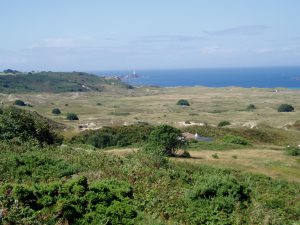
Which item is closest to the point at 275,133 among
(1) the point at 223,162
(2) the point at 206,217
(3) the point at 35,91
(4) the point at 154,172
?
(1) the point at 223,162

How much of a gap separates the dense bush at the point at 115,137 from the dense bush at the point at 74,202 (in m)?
33.1

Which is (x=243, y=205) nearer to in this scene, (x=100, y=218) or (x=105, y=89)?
(x=100, y=218)

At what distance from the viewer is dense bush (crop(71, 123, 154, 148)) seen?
1906 inches

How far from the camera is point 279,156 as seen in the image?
133 ft

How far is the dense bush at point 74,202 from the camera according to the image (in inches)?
489

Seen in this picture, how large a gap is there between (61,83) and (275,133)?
13818cm

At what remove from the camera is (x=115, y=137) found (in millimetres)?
49844

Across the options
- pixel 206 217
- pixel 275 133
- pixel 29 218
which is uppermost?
pixel 29 218

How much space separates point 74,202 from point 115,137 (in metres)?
36.6

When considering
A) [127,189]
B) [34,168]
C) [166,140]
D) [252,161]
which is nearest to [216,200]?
[127,189]

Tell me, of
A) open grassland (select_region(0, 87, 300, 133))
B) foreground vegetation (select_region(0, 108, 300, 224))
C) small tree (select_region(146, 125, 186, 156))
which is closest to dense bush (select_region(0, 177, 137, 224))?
foreground vegetation (select_region(0, 108, 300, 224))

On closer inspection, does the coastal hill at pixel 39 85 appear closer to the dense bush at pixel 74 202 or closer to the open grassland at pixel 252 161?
the open grassland at pixel 252 161

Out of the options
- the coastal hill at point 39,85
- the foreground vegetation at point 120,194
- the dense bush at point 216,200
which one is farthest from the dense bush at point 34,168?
the coastal hill at point 39,85

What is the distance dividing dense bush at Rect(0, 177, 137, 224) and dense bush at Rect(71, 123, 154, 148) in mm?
33108
